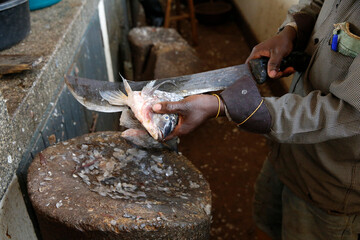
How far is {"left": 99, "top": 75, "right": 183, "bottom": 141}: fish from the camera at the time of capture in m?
1.42

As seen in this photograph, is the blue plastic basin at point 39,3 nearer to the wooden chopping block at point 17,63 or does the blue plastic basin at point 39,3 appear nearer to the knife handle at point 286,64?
the wooden chopping block at point 17,63

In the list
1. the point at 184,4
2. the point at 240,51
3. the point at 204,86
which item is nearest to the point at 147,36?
the point at 240,51

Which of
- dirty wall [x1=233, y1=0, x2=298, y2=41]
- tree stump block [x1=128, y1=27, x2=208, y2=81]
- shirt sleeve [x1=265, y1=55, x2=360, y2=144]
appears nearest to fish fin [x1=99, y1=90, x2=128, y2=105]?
shirt sleeve [x1=265, y1=55, x2=360, y2=144]

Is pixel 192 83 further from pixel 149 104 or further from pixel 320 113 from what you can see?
pixel 320 113

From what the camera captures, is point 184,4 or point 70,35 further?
point 184,4

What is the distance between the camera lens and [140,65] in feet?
14.2

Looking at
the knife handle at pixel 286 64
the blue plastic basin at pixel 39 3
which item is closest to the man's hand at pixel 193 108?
the knife handle at pixel 286 64

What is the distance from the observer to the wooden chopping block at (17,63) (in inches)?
64.7

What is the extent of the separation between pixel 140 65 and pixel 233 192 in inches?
78.5

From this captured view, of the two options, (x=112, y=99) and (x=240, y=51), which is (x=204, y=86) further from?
(x=240, y=51)

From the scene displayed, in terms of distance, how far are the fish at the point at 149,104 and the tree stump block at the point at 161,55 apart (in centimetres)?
179

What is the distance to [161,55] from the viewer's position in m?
3.76

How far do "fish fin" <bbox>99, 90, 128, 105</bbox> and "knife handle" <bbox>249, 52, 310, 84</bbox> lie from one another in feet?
2.10

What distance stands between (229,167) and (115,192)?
83.0 inches
